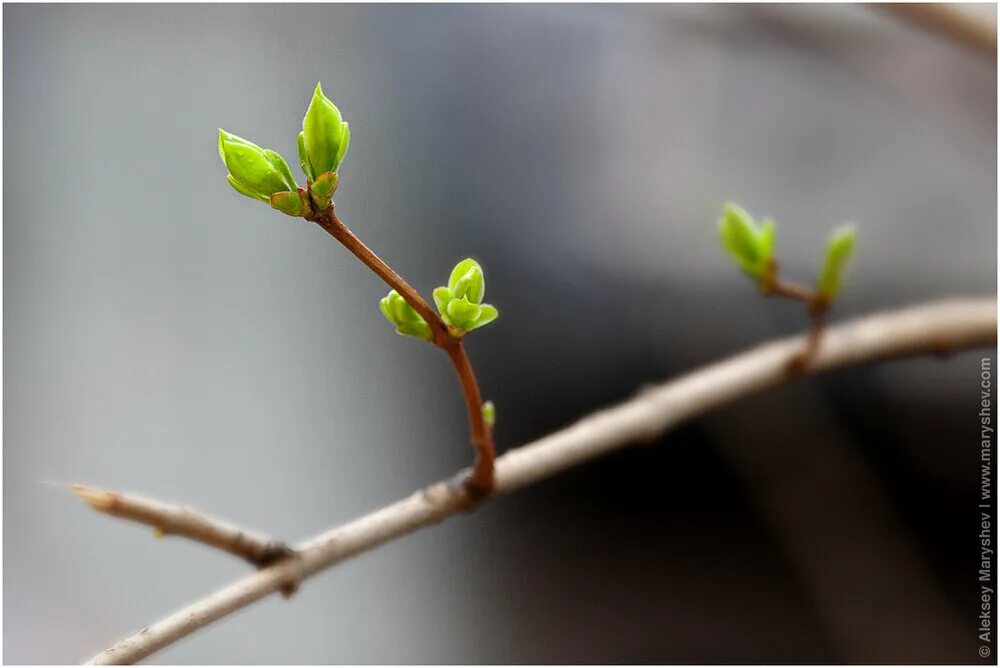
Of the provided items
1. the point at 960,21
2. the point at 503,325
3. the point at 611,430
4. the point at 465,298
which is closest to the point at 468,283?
the point at 465,298

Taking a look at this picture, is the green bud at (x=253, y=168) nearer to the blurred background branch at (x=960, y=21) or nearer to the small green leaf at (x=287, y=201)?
the small green leaf at (x=287, y=201)

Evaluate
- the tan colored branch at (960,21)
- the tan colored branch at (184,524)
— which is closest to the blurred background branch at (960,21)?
the tan colored branch at (960,21)

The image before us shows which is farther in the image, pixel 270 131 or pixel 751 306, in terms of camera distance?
pixel 751 306

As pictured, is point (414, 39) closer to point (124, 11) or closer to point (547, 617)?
point (124, 11)

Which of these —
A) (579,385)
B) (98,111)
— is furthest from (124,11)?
(579,385)

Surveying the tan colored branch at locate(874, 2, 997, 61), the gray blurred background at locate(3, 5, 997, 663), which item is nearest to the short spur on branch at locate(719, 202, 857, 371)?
the tan colored branch at locate(874, 2, 997, 61)

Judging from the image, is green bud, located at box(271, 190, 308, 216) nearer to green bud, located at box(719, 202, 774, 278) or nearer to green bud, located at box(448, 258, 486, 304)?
green bud, located at box(448, 258, 486, 304)

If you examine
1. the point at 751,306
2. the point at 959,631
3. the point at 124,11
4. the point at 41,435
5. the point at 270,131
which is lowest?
the point at 959,631
